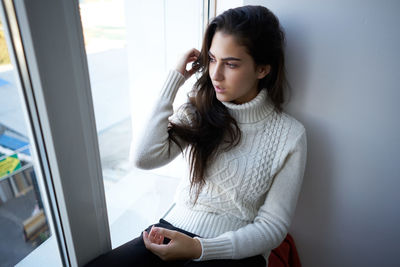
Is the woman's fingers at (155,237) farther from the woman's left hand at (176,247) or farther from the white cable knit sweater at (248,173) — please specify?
the white cable knit sweater at (248,173)

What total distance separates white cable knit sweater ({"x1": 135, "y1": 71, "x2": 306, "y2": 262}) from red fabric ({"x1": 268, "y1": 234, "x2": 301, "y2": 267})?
0.14 meters

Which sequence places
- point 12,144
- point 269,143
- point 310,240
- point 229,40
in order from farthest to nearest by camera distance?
point 310,240 < point 269,143 < point 229,40 < point 12,144

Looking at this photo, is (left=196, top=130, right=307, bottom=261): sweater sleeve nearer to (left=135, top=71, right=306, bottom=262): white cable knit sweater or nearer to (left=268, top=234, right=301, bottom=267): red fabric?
(left=135, top=71, right=306, bottom=262): white cable knit sweater

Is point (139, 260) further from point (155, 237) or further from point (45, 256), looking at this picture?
point (45, 256)

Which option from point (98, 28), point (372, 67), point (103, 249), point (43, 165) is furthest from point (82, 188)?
point (372, 67)

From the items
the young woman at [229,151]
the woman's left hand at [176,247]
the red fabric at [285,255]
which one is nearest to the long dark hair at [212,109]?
the young woman at [229,151]

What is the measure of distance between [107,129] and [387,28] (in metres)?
1.02

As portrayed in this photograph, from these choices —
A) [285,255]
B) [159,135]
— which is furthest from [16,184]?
[285,255]

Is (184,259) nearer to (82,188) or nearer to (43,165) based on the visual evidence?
(82,188)

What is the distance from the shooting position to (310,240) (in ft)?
3.45

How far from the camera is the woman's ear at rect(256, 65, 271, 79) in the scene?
776mm

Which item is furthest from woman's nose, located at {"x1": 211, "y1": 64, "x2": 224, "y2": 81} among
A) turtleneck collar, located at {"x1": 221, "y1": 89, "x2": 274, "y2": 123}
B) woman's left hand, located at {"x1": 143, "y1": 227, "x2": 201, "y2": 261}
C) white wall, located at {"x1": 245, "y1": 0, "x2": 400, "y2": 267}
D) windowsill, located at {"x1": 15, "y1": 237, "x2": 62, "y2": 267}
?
windowsill, located at {"x1": 15, "y1": 237, "x2": 62, "y2": 267}

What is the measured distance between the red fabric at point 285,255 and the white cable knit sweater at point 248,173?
0.14 metres

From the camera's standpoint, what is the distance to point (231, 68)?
0.74m
